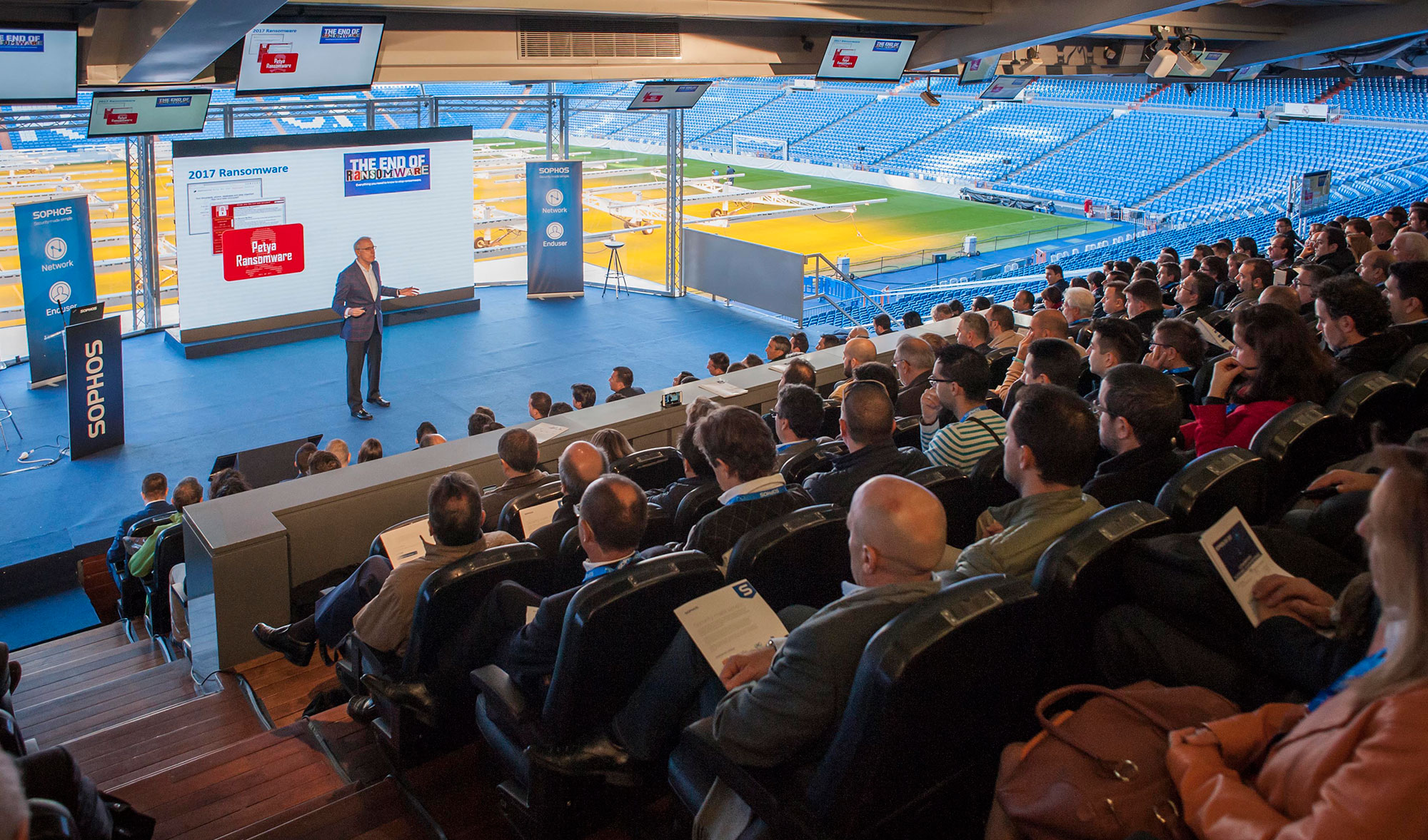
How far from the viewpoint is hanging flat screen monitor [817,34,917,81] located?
9.42m

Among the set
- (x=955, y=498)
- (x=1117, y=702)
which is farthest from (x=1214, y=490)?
(x=1117, y=702)

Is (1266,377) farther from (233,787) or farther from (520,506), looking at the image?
(233,787)

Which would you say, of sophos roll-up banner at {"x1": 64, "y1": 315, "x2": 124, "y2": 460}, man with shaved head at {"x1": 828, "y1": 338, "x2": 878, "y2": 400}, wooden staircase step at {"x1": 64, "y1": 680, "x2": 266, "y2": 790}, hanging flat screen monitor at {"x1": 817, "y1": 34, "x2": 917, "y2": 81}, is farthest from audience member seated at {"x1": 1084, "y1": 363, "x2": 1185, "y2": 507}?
sophos roll-up banner at {"x1": 64, "y1": 315, "x2": 124, "y2": 460}

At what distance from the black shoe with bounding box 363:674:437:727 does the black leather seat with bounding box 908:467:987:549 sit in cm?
157

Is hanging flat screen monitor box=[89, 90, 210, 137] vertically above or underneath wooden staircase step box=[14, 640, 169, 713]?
above

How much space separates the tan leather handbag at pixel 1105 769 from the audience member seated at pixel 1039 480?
66 centimetres

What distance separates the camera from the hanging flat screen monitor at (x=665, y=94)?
9.97m

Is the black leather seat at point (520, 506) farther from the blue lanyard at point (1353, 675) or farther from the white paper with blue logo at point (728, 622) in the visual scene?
the blue lanyard at point (1353, 675)

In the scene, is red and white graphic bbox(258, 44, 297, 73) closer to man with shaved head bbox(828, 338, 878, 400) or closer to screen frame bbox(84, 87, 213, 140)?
screen frame bbox(84, 87, 213, 140)

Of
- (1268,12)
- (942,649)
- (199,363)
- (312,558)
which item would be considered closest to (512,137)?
(199,363)

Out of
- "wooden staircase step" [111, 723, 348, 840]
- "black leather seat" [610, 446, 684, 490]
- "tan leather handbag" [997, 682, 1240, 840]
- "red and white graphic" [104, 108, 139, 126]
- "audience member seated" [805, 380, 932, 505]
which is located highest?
"red and white graphic" [104, 108, 139, 126]

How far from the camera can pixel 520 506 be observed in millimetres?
4000

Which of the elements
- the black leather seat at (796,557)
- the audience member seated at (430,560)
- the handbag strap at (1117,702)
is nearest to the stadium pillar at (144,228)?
the audience member seated at (430,560)

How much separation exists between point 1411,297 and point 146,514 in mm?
6983
